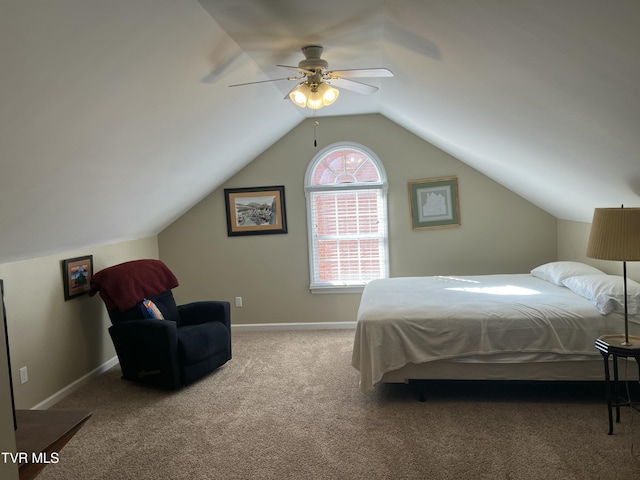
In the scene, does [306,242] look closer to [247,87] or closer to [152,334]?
[152,334]

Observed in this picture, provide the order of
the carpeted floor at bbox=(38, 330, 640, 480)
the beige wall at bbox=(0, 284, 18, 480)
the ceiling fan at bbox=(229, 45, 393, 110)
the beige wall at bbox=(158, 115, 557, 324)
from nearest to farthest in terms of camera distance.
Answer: the beige wall at bbox=(0, 284, 18, 480), the carpeted floor at bbox=(38, 330, 640, 480), the ceiling fan at bbox=(229, 45, 393, 110), the beige wall at bbox=(158, 115, 557, 324)

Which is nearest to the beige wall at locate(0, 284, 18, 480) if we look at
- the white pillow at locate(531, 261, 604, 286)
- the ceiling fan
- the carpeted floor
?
the carpeted floor

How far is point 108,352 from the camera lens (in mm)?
4793

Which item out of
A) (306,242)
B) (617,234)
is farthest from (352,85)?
(306,242)

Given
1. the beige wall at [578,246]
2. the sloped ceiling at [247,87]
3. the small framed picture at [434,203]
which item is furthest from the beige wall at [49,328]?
the beige wall at [578,246]

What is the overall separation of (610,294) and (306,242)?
3.34 metres

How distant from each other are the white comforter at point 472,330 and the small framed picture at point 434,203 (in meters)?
2.01

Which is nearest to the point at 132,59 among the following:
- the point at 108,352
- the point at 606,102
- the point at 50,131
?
the point at 50,131

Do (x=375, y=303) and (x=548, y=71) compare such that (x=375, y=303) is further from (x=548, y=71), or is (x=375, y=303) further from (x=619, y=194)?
(x=548, y=71)

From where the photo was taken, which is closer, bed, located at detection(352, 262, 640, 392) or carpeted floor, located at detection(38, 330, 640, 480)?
carpeted floor, located at detection(38, 330, 640, 480)

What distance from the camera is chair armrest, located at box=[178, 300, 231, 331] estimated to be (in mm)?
4676

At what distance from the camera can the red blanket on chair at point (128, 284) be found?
164 inches

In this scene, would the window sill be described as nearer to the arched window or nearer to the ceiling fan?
the arched window

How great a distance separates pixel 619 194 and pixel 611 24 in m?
2.05
